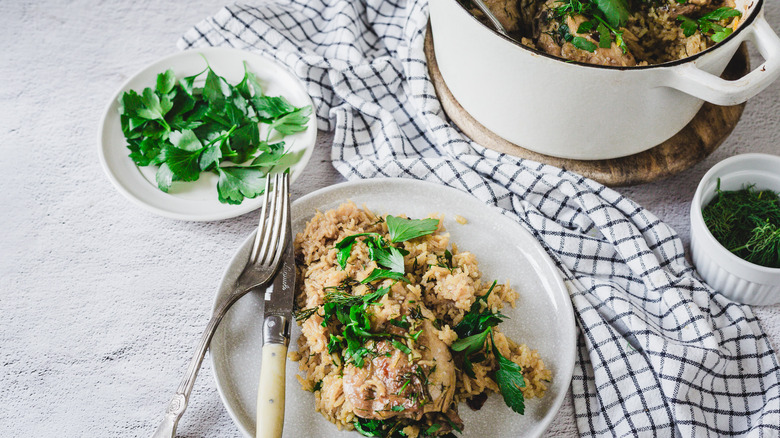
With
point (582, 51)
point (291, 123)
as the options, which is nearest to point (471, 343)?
point (582, 51)

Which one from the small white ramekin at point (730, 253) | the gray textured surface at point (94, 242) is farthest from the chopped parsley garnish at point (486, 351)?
the small white ramekin at point (730, 253)

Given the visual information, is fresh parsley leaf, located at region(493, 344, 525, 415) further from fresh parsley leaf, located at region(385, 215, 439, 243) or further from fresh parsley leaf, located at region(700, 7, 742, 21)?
fresh parsley leaf, located at region(700, 7, 742, 21)

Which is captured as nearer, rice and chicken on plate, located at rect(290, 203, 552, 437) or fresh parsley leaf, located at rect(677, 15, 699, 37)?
rice and chicken on plate, located at rect(290, 203, 552, 437)

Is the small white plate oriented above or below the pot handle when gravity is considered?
below

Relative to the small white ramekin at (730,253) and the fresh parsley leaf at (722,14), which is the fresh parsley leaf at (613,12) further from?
the small white ramekin at (730,253)

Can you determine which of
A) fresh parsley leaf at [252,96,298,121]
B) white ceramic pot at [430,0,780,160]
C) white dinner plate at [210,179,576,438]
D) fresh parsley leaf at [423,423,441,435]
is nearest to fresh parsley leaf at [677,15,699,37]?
white ceramic pot at [430,0,780,160]

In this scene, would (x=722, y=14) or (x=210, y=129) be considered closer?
(x=722, y=14)

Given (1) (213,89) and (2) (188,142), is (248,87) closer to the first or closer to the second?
(1) (213,89)
